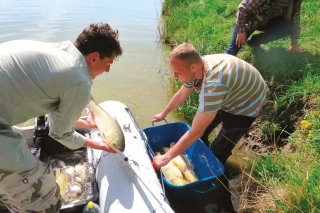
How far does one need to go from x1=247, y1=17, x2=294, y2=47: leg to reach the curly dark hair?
11.5ft

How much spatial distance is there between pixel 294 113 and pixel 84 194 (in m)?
2.75

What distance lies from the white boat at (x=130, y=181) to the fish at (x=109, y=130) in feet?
0.49

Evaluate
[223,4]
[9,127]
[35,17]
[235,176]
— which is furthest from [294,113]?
[35,17]

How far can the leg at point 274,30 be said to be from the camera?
4.87 meters

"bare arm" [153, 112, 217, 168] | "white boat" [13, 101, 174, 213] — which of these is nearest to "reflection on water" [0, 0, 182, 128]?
"white boat" [13, 101, 174, 213]

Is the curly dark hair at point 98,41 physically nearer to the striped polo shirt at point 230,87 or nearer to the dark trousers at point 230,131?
the striped polo shirt at point 230,87

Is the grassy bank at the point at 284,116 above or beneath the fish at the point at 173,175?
above

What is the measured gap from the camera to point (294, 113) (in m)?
3.96

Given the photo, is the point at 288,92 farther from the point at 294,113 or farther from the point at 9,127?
the point at 9,127

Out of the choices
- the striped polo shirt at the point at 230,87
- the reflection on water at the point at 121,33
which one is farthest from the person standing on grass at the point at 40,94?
the reflection on water at the point at 121,33

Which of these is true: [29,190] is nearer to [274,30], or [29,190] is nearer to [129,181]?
[129,181]

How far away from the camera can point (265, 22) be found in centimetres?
477

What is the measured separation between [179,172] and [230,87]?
3.41 feet

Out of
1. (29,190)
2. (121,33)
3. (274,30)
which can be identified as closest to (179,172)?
(29,190)
